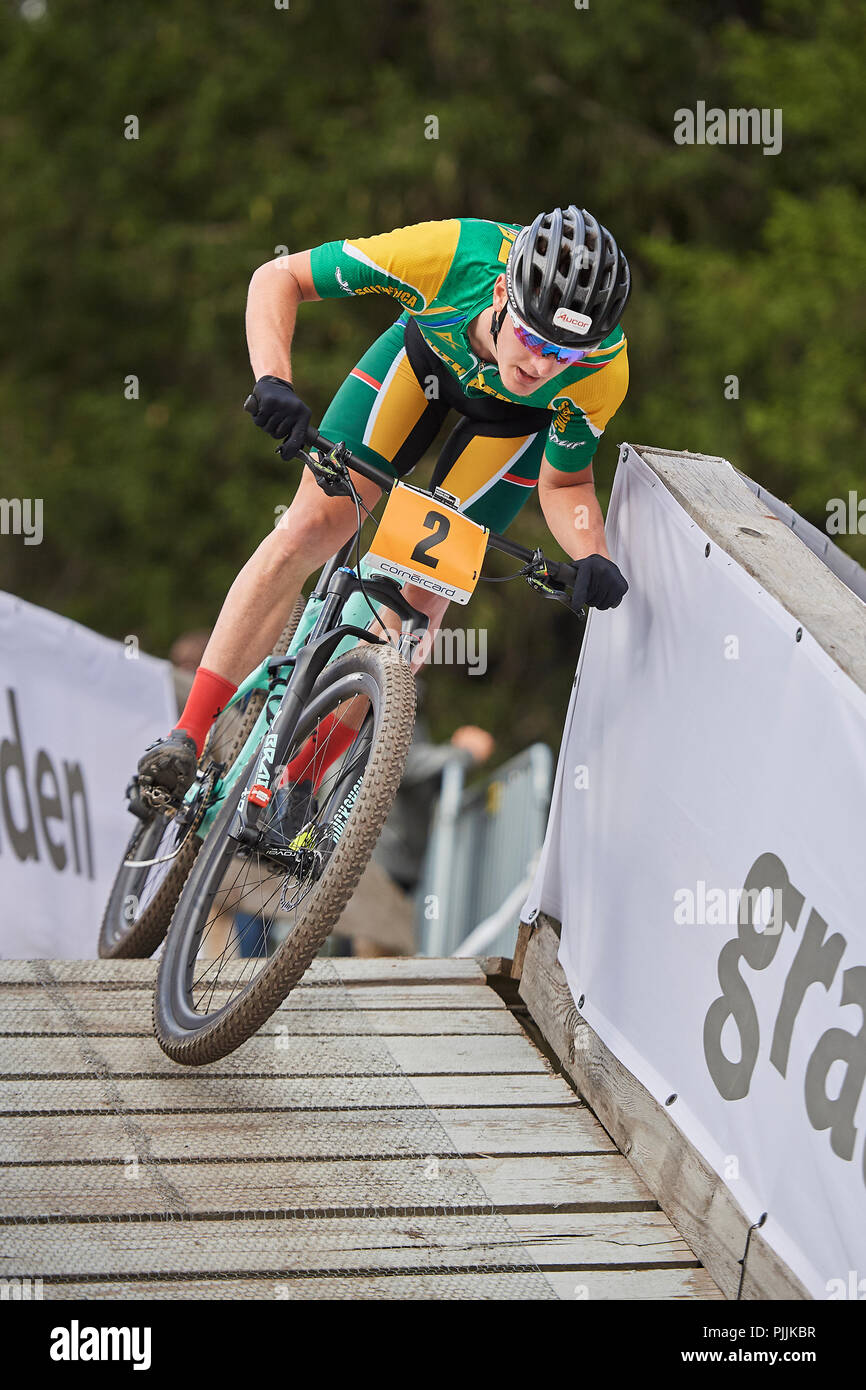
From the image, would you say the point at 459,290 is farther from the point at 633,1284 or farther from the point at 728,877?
the point at 633,1284

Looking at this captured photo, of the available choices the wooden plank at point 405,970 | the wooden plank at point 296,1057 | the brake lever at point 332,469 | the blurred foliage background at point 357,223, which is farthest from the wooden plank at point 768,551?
the blurred foliage background at point 357,223

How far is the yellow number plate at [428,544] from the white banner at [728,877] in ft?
1.16

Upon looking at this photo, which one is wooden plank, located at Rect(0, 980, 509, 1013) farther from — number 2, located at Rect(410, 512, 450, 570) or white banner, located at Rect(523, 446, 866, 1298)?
number 2, located at Rect(410, 512, 450, 570)

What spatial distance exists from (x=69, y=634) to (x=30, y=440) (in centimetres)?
1043

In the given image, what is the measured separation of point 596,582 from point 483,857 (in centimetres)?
378

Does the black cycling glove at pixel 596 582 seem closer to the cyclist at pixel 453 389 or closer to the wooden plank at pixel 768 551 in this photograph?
the cyclist at pixel 453 389

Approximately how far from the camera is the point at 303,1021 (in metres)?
3.31

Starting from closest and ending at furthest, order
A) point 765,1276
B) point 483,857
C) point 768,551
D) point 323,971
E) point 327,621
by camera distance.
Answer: point 765,1276 < point 768,551 < point 327,621 < point 323,971 < point 483,857

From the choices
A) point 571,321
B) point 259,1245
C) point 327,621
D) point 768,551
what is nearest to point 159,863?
point 327,621

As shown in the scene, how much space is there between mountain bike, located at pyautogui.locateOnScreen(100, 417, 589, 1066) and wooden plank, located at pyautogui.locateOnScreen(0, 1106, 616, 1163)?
19 cm

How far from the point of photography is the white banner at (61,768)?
5406mm

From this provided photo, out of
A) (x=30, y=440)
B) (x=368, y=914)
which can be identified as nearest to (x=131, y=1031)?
(x=368, y=914)
